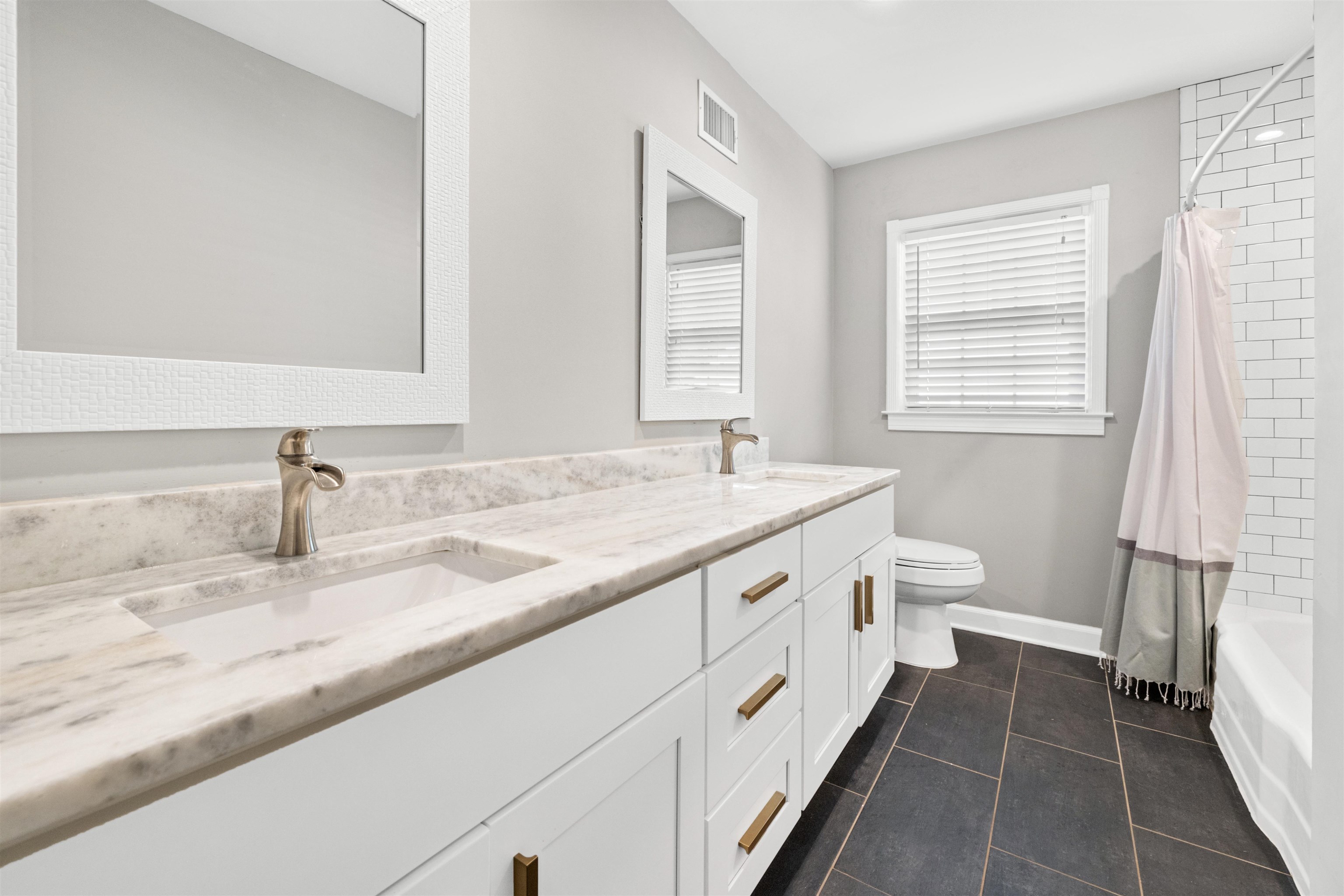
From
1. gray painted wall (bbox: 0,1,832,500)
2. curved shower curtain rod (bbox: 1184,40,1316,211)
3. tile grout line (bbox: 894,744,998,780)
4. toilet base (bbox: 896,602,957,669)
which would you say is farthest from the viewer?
toilet base (bbox: 896,602,957,669)

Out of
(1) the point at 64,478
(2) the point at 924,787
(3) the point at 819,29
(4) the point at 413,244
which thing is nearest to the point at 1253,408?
(2) the point at 924,787

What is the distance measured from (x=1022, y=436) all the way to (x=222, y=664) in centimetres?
305

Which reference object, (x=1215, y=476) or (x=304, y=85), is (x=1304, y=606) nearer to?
(x=1215, y=476)

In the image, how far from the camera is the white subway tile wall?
7.26ft

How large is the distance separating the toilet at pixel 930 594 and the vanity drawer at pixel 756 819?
1.10 meters

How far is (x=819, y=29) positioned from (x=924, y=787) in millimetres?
2456

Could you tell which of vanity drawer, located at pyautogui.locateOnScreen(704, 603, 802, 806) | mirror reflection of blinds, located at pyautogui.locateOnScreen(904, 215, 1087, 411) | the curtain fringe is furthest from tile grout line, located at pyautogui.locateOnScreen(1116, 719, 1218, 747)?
vanity drawer, located at pyautogui.locateOnScreen(704, 603, 802, 806)

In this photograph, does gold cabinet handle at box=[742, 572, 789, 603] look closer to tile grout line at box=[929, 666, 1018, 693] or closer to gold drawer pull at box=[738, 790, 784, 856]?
gold drawer pull at box=[738, 790, 784, 856]

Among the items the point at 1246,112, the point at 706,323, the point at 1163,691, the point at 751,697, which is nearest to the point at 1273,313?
the point at 1246,112

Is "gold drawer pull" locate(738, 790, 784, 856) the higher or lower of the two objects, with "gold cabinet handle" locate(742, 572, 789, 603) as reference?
lower

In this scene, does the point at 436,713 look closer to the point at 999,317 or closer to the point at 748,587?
the point at 748,587

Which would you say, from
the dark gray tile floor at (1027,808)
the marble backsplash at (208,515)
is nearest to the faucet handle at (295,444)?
the marble backsplash at (208,515)

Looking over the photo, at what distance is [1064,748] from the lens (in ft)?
6.13

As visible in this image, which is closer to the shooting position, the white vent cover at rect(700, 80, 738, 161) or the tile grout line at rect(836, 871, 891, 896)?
the tile grout line at rect(836, 871, 891, 896)
